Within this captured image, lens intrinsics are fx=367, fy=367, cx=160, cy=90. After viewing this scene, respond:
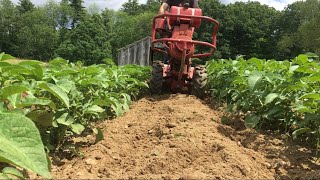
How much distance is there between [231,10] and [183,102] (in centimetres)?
5463

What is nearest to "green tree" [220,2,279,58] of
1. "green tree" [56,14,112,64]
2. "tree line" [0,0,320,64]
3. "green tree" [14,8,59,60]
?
"tree line" [0,0,320,64]

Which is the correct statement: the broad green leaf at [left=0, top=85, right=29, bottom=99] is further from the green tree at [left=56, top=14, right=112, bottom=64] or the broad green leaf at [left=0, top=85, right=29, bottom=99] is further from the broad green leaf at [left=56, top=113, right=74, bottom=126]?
the green tree at [left=56, top=14, right=112, bottom=64]

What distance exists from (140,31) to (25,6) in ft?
92.7

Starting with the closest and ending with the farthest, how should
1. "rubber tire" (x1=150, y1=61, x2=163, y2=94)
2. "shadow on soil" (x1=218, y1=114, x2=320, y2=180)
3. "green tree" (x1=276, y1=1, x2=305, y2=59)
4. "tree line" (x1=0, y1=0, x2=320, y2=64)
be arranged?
"shadow on soil" (x1=218, y1=114, x2=320, y2=180) → "rubber tire" (x1=150, y1=61, x2=163, y2=94) → "tree line" (x1=0, y1=0, x2=320, y2=64) → "green tree" (x1=276, y1=1, x2=305, y2=59)

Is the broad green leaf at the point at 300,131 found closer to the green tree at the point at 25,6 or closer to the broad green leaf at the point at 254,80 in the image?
the broad green leaf at the point at 254,80

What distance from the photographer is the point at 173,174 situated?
2.33 m

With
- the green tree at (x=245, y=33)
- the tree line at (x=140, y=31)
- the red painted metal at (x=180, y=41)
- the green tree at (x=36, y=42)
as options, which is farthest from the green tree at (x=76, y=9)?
the red painted metal at (x=180, y=41)

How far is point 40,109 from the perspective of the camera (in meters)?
2.68

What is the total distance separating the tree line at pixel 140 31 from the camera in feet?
165

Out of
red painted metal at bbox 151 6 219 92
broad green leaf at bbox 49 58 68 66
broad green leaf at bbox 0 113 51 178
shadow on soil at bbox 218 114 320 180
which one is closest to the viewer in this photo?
broad green leaf at bbox 0 113 51 178

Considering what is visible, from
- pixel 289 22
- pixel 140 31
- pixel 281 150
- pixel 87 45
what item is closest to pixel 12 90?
pixel 281 150

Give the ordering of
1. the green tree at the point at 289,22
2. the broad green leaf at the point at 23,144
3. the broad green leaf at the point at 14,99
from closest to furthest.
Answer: the broad green leaf at the point at 23,144, the broad green leaf at the point at 14,99, the green tree at the point at 289,22

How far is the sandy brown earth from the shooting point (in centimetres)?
239

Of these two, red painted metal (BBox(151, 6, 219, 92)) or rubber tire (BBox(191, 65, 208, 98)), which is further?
rubber tire (BBox(191, 65, 208, 98))
